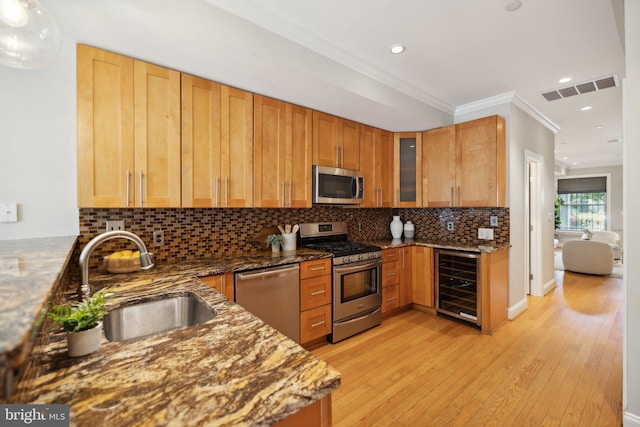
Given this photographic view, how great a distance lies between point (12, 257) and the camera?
3.82 feet

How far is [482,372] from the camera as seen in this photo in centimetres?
239

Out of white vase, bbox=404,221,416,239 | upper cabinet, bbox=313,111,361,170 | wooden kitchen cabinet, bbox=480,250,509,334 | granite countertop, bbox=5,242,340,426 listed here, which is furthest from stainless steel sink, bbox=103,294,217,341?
white vase, bbox=404,221,416,239

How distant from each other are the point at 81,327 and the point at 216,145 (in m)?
1.77

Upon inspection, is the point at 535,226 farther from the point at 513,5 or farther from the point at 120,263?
the point at 120,263

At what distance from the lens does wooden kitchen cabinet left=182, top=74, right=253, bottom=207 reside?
2.25 meters

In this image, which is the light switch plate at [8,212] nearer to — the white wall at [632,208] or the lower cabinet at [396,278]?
the lower cabinet at [396,278]

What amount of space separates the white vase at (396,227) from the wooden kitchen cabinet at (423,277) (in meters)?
0.51

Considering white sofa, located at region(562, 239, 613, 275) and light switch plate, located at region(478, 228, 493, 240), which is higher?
light switch plate, located at region(478, 228, 493, 240)

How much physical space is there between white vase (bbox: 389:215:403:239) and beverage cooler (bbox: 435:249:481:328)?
74 cm

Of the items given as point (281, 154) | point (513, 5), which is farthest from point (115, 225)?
point (513, 5)

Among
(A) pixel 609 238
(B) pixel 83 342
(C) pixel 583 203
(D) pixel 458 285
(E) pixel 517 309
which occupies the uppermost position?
(C) pixel 583 203

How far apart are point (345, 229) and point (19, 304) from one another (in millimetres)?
3263

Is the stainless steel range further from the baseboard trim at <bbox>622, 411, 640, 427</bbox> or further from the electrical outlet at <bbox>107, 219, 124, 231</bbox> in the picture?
the baseboard trim at <bbox>622, 411, 640, 427</bbox>

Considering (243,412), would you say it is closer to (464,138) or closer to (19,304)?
(19,304)
